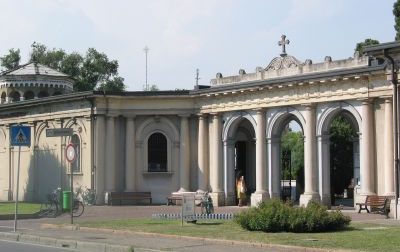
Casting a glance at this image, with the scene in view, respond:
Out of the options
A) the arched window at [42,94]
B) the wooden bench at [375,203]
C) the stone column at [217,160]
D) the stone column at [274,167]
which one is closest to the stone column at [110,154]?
the stone column at [217,160]

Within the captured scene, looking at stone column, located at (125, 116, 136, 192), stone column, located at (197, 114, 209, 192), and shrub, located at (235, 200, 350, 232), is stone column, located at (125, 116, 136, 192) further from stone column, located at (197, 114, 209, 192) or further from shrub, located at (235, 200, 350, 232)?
shrub, located at (235, 200, 350, 232)

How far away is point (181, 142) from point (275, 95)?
22.9 feet

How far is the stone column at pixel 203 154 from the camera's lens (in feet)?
126

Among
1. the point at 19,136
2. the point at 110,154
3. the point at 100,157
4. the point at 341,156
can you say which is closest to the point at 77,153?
the point at 100,157

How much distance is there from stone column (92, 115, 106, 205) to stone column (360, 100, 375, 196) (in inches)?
575

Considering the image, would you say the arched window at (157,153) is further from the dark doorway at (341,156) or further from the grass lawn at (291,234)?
the dark doorway at (341,156)

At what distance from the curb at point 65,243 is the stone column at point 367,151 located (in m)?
14.7

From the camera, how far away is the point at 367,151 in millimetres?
30328

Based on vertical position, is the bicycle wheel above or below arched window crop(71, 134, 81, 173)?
below

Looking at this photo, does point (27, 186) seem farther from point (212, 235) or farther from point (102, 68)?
point (102, 68)

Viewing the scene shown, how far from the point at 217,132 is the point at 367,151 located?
31.2ft

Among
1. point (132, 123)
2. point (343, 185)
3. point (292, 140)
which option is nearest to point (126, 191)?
point (132, 123)

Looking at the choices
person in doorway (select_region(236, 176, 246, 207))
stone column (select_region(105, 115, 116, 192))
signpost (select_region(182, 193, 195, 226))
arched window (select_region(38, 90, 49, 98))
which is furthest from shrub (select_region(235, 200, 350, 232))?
arched window (select_region(38, 90, 49, 98))

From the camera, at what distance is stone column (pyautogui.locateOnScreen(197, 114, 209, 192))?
38469mm
